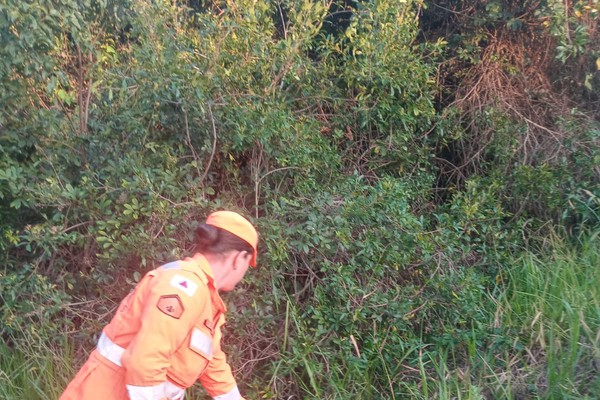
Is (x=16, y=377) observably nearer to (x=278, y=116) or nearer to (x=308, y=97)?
(x=278, y=116)

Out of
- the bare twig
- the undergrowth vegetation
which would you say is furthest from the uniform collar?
the bare twig

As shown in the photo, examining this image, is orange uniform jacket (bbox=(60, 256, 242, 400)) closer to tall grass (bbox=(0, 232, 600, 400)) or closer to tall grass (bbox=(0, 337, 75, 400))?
tall grass (bbox=(0, 232, 600, 400))

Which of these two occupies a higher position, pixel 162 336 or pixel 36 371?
pixel 162 336

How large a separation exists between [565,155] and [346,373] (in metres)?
2.94

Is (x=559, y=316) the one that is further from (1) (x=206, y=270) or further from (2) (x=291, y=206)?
(1) (x=206, y=270)

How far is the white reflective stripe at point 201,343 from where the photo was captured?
8.90ft

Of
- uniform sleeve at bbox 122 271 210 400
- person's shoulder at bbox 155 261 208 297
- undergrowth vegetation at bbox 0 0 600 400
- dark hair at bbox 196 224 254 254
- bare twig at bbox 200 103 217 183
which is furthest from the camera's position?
bare twig at bbox 200 103 217 183

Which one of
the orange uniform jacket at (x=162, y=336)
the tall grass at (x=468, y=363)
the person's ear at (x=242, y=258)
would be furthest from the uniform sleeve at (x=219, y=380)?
the tall grass at (x=468, y=363)

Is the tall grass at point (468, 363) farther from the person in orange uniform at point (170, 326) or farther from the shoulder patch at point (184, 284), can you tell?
the shoulder patch at point (184, 284)

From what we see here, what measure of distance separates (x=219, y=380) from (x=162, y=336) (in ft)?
2.56

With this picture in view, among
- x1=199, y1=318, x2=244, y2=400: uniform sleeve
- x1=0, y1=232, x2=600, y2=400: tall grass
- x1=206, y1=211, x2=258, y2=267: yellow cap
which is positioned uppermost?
x1=206, y1=211, x2=258, y2=267: yellow cap

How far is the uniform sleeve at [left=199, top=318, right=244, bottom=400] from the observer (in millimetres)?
3131

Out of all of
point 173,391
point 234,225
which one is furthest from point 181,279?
point 173,391

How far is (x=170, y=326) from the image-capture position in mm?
2500
